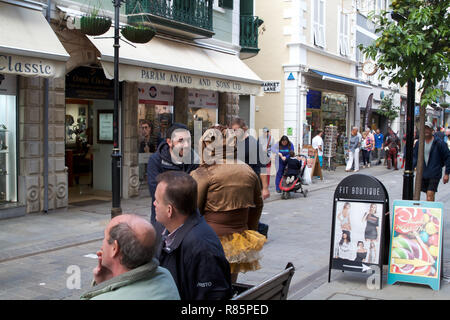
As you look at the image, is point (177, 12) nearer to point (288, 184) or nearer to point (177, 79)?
point (177, 79)

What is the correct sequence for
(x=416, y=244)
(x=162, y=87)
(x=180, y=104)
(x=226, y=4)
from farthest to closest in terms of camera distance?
(x=226, y=4)
(x=180, y=104)
(x=162, y=87)
(x=416, y=244)

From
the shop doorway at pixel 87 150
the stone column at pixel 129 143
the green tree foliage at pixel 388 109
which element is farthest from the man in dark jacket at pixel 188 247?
the green tree foliage at pixel 388 109

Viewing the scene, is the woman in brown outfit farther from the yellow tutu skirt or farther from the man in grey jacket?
the man in grey jacket

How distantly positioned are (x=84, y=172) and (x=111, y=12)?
5.19 metres

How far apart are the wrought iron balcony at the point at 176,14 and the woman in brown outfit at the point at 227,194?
878 centimetres

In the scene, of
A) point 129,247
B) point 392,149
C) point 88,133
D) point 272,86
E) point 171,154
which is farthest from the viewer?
point 392,149

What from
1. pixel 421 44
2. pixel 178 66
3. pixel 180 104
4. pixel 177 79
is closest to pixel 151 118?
pixel 180 104

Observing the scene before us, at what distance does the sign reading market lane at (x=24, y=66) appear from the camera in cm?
829

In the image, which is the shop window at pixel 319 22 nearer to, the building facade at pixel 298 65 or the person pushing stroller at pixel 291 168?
the building facade at pixel 298 65

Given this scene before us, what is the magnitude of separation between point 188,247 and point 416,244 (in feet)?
12.6

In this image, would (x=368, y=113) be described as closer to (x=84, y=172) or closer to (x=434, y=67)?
(x=84, y=172)

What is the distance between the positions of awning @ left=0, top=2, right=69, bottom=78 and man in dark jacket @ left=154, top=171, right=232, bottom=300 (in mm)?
6447

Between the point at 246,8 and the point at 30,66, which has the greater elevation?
the point at 246,8

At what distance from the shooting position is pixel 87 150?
47.5 feet
